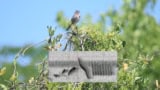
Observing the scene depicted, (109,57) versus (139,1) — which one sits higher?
(139,1)

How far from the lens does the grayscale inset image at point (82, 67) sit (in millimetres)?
3400

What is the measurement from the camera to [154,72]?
2.39 meters

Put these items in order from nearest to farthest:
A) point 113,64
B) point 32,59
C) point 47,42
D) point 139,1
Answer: point 139,1, point 113,64, point 47,42, point 32,59

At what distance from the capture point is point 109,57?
345cm

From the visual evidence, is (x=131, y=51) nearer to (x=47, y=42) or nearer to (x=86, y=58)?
(x=86, y=58)

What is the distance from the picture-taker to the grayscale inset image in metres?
3.40

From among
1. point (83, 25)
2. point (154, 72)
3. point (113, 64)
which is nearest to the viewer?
point (154, 72)

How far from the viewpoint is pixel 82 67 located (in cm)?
342

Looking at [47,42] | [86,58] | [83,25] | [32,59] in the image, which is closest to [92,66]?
[86,58]

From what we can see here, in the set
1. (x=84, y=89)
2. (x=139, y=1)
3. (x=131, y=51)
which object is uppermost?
(x=139, y=1)

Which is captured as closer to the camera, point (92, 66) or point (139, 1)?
point (139, 1)

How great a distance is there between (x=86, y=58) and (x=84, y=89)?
1070mm

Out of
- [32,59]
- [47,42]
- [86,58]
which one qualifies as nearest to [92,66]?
[86,58]

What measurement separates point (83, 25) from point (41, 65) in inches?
24.5
